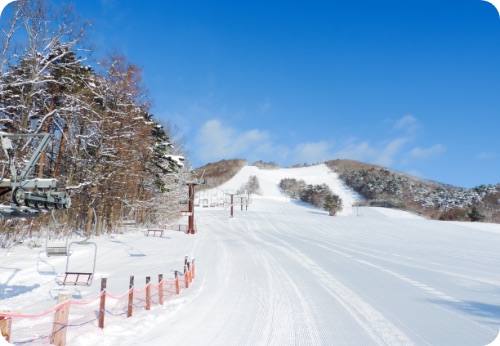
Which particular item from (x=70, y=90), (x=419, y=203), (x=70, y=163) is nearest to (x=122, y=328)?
(x=70, y=90)

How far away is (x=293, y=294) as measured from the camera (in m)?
8.44

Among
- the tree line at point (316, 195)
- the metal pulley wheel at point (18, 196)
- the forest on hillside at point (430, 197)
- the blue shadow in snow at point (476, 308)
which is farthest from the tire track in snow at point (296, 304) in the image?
the tree line at point (316, 195)

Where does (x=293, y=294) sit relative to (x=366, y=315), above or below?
below

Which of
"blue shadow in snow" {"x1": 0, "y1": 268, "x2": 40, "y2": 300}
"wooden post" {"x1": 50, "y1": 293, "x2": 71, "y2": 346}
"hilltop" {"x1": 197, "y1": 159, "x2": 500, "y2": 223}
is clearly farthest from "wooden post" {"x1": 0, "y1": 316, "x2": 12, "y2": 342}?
"hilltop" {"x1": 197, "y1": 159, "x2": 500, "y2": 223}

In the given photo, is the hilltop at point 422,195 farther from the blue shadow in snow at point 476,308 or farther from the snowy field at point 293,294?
the blue shadow in snow at point 476,308

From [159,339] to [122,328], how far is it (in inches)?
40.4

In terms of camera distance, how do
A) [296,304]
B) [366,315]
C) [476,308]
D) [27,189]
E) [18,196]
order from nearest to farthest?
[18,196] < [27,189] < [366,315] < [476,308] < [296,304]

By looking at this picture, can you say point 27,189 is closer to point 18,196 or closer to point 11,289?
point 18,196

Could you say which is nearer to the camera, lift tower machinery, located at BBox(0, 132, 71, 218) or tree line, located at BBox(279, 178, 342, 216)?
lift tower machinery, located at BBox(0, 132, 71, 218)

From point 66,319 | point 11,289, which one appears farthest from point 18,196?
point 11,289

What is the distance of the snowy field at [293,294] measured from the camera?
215 inches

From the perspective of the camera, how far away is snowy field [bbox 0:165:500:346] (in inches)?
215

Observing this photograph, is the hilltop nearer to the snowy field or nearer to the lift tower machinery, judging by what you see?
the snowy field

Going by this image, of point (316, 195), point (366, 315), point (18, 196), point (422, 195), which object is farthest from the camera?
point (316, 195)
